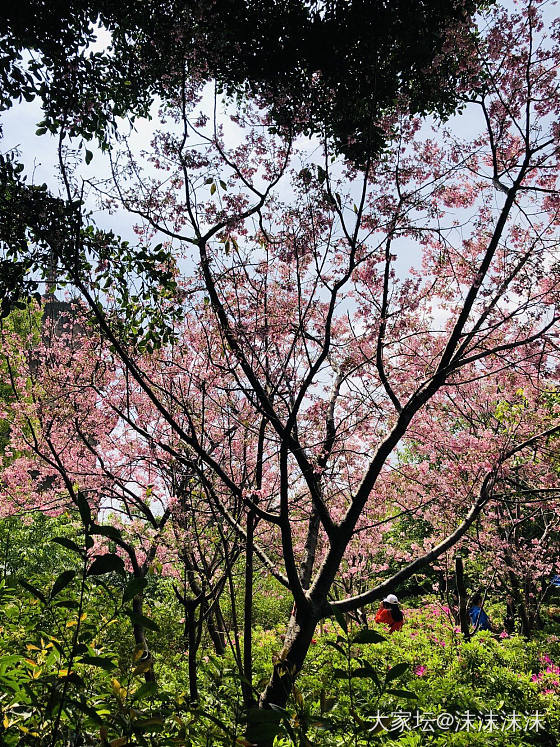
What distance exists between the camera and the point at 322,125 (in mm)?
4062

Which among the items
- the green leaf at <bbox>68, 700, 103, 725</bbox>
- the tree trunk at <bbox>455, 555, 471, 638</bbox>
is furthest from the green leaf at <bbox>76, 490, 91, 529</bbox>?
the tree trunk at <bbox>455, 555, 471, 638</bbox>

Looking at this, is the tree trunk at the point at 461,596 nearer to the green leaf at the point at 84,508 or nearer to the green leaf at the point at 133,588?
the green leaf at the point at 133,588

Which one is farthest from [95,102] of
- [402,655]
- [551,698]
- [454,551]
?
[454,551]

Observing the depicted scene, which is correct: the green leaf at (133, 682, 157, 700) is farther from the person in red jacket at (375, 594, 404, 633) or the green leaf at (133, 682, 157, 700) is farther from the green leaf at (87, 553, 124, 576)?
the person in red jacket at (375, 594, 404, 633)

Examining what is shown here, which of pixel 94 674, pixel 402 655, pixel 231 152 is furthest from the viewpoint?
pixel 402 655

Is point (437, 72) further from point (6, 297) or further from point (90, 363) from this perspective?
point (90, 363)

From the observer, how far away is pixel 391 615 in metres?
8.84

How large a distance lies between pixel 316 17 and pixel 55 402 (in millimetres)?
5472

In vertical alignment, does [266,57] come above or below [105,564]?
above

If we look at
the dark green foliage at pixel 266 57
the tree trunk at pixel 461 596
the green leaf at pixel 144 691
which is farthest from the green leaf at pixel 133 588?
the tree trunk at pixel 461 596

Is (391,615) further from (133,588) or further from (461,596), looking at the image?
(133,588)

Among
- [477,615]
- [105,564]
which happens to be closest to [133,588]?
[105,564]

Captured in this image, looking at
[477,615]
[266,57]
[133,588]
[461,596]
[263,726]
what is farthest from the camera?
[477,615]

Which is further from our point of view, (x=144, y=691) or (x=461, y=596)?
(x=461, y=596)
